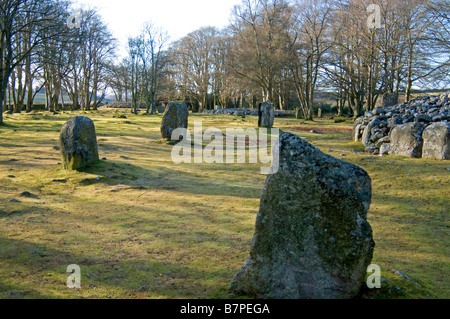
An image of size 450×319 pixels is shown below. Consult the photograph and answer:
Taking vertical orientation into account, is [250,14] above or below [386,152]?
above

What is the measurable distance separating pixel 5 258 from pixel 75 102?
152 feet

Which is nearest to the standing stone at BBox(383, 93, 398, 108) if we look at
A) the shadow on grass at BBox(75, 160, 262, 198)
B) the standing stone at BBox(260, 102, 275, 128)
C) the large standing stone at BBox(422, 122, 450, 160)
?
the standing stone at BBox(260, 102, 275, 128)

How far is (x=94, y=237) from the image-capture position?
5520mm

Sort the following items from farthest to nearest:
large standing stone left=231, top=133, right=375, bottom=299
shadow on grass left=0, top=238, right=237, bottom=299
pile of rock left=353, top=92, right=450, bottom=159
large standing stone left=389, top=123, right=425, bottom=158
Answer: large standing stone left=389, top=123, right=425, bottom=158 < pile of rock left=353, top=92, right=450, bottom=159 < shadow on grass left=0, top=238, right=237, bottom=299 < large standing stone left=231, top=133, right=375, bottom=299

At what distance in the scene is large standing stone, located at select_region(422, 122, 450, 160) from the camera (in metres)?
9.90

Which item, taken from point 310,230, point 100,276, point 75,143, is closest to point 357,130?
point 75,143

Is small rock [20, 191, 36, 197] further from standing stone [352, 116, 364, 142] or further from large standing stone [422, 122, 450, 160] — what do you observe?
standing stone [352, 116, 364, 142]

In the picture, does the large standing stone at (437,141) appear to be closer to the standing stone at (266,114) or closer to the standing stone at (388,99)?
the standing stone at (266,114)

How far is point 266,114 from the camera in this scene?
21719 millimetres

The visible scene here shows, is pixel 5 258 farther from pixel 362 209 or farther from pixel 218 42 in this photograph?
pixel 218 42

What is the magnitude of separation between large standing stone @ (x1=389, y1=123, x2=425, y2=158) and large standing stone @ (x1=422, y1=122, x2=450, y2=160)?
12.7 inches

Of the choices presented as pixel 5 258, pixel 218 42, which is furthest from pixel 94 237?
pixel 218 42

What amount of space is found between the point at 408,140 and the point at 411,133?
8.8 inches

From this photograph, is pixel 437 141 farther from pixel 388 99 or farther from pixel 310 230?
pixel 388 99
